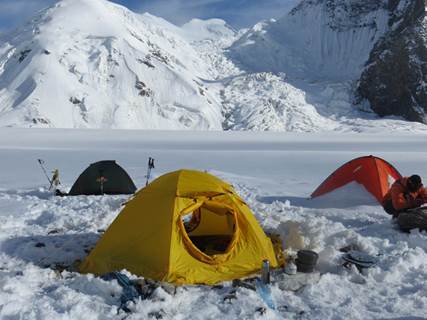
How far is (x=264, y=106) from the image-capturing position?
104 m

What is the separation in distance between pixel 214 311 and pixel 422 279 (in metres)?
2.99

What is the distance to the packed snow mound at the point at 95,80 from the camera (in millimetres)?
95750

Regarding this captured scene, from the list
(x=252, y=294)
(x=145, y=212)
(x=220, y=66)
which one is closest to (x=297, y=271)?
(x=252, y=294)

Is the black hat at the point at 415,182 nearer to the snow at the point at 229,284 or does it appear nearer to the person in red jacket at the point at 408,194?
the person in red jacket at the point at 408,194

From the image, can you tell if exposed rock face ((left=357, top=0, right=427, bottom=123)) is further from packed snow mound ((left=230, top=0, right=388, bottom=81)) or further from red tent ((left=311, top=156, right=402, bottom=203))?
red tent ((left=311, top=156, right=402, bottom=203))

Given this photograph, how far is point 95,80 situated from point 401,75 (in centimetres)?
6770

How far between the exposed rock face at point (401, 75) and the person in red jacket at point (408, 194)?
111 m

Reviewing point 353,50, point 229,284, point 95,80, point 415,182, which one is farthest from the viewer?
point 353,50

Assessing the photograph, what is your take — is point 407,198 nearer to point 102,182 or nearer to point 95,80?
point 102,182

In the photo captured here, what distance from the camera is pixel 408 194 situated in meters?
10.1

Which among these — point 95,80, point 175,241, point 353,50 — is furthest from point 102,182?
point 353,50

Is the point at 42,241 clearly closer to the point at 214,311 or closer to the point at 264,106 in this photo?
the point at 214,311

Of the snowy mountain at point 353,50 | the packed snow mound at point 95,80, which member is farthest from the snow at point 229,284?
the snowy mountain at point 353,50

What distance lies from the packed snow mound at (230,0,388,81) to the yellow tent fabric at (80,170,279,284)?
405ft
